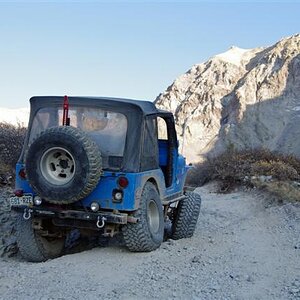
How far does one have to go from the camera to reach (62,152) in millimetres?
6391

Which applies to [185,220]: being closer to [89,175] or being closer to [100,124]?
[100,124]

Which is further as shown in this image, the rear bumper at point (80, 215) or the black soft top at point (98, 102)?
the black soft top at point (98, 102)

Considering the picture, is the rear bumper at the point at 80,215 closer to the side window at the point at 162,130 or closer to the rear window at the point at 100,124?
the rear window at the point at 100,124

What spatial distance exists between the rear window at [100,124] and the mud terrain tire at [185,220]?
210cm

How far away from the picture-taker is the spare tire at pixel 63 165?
6.22 metres

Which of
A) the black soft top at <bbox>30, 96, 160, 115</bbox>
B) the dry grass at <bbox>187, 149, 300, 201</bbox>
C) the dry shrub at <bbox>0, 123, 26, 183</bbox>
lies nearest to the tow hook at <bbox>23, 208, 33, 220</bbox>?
the black soft top at <bbox>30, 96, 160, 115</bbox>

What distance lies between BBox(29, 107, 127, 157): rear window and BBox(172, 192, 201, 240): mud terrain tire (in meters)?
2.10

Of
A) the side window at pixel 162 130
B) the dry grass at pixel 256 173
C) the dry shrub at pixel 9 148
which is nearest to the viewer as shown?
the side window at pixel 162 130

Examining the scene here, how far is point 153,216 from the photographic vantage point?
7.30 meters

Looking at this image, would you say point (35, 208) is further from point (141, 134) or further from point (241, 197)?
point (241, 197)

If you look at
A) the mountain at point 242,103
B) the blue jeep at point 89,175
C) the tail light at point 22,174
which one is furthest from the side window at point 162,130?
the mountain at point 242,103

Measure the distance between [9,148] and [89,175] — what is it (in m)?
6.39

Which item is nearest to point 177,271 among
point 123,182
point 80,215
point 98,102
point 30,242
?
point 123,182

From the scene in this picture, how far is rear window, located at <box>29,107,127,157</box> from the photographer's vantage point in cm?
680
